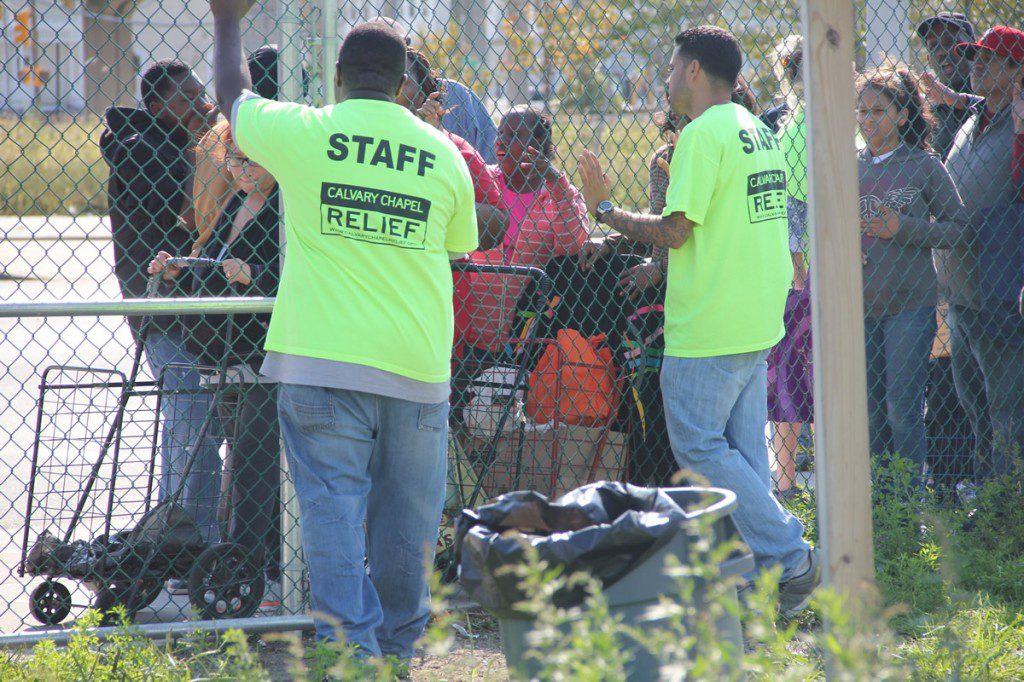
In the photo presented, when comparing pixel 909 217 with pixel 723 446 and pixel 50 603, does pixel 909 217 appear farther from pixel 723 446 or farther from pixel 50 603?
pixel 50 603

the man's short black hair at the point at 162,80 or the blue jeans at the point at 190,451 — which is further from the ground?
the man's short black hair at the point at 162,80

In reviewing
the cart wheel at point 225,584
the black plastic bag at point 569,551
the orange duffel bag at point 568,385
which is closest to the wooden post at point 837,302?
the black plastic bag at point 569,551

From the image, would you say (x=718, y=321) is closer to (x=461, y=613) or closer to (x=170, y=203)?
(x=461, y=613)

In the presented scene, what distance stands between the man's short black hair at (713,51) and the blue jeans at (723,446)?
1.05 meters

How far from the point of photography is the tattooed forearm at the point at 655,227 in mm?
3824

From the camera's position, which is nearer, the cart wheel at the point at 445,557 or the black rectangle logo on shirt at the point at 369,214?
the black rectangle logo on shirt at the point at 369,214

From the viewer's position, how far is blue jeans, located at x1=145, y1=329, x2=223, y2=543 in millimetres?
3967

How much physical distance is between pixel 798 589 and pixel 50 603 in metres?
2.81

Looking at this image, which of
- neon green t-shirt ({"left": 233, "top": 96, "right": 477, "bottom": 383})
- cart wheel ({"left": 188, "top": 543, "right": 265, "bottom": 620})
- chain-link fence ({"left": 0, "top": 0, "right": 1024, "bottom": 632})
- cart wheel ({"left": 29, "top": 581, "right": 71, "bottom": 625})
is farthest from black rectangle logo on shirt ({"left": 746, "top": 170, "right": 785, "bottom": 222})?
cart wheel ({"left": 29, "top": 581, "right": 71, "bottom": 625})

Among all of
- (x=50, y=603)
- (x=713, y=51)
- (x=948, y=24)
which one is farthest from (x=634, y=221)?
(x=948, y=24)

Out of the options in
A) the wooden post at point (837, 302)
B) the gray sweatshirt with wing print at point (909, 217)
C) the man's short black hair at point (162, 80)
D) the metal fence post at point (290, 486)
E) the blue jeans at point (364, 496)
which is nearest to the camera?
the wooden post at point (837, 302)

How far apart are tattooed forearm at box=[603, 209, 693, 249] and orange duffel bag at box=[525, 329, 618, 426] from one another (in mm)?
620

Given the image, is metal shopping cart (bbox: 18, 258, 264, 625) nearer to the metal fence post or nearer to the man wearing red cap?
the metal fence post

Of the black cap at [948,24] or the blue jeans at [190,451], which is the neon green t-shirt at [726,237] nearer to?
the blue jeans at [190,451]
